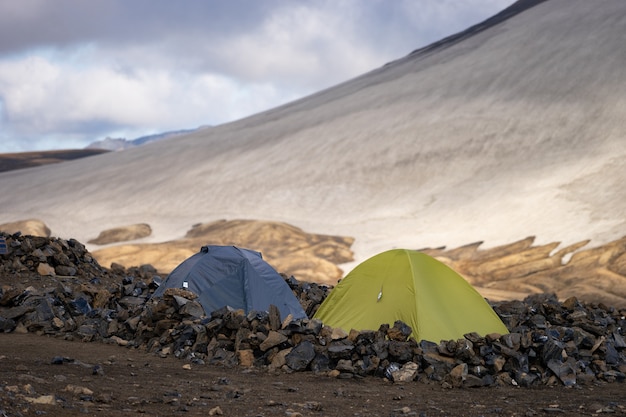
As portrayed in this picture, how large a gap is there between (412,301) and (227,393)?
350 centimetres

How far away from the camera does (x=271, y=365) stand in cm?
952

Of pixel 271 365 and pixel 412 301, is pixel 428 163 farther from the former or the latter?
pixel 271 365

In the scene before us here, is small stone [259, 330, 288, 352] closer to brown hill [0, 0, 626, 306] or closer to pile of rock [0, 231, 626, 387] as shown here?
pile of rock [0, 231, 626, 387]

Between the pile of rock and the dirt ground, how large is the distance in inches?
8.6

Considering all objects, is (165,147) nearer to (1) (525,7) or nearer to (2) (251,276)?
(1) (525,7)

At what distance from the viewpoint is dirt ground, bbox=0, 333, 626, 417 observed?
6777 millimetres

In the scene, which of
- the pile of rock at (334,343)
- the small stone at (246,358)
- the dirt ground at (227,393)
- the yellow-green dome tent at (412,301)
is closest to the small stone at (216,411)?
the dirt ground at (227,393)

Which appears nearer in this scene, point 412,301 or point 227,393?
point 227,393

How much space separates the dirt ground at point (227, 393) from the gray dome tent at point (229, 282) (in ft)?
9.13

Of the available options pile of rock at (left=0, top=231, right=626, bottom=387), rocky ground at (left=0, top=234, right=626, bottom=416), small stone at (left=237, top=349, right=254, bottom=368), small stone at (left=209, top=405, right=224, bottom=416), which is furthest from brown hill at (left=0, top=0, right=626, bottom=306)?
small stone at (left=209, top=405, right=224, bottom=416)

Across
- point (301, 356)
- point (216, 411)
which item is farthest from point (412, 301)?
point (216, 411)

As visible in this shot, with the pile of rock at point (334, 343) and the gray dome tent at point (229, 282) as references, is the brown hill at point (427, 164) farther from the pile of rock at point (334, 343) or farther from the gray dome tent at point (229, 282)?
the pile of rock at point (334, 343)

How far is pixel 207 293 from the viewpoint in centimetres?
1275

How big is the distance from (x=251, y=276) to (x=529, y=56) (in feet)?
129
